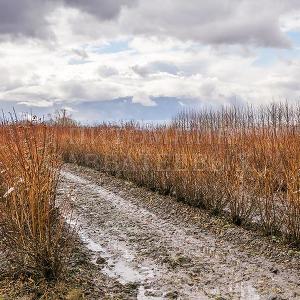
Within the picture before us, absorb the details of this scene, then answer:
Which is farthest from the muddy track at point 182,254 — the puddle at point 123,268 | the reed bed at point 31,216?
the reed bed at point 31,216

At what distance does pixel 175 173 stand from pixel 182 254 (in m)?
3.76

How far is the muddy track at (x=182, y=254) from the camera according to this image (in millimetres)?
4762

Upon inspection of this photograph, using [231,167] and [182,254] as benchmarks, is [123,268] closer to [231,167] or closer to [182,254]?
[182,254]

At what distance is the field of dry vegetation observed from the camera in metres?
4.66

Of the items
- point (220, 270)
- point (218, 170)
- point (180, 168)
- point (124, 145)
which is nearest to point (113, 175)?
point (124, 145)

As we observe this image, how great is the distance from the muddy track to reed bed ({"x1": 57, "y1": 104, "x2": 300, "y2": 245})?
0.34m

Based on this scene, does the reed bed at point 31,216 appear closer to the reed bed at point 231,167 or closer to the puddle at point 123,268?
the puddle at point 123,268

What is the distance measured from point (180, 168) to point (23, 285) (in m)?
5.32

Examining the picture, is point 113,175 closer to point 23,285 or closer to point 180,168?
point 180,168

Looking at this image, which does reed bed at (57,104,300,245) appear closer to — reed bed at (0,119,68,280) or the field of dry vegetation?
the field of dry vegetation

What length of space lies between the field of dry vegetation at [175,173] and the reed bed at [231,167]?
0.02 m

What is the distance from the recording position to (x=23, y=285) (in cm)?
454

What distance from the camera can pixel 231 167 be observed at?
24.3 feet

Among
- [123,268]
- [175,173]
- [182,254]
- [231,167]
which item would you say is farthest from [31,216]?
[175,173]
